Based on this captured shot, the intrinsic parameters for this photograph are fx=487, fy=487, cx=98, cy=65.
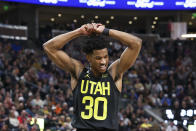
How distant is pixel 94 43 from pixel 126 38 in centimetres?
33

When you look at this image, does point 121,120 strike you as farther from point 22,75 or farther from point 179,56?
point 179,56

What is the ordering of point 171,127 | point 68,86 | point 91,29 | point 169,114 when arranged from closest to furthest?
point 91,29
point 169,114
point 171,127
point 68,86

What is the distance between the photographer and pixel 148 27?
2769 cm

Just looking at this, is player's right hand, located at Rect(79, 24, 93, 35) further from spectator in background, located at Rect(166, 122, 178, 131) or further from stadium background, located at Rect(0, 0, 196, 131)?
spectator in background, located at Rect(166, 122, 178, 131)

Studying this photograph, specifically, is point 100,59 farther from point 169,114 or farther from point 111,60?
point 111,60

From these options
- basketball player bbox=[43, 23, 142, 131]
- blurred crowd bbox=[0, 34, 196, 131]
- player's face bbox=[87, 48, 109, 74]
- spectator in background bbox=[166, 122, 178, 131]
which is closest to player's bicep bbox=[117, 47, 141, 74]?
basketball player bbox=[43, 23, 142, 131]

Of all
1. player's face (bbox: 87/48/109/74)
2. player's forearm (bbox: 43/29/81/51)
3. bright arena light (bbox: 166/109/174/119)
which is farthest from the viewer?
bright arena light (bbox: 166/109/174/119)

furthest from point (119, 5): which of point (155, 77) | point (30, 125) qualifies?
point (30, 125)

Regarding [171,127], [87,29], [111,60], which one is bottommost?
[171,127]

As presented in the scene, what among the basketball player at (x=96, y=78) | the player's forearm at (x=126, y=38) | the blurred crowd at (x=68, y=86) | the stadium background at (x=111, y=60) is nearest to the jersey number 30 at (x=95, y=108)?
the basketball player at (x=96, y=78)

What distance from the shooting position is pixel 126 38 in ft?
16.4

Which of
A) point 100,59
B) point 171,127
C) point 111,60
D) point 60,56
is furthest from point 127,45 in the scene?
point 111,60

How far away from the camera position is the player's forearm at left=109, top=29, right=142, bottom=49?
4.94 metres

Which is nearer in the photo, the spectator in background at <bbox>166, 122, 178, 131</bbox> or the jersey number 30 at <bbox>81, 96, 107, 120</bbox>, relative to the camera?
the jersey number 30 at <bbox>81, 96, 107, 120</bbox>
